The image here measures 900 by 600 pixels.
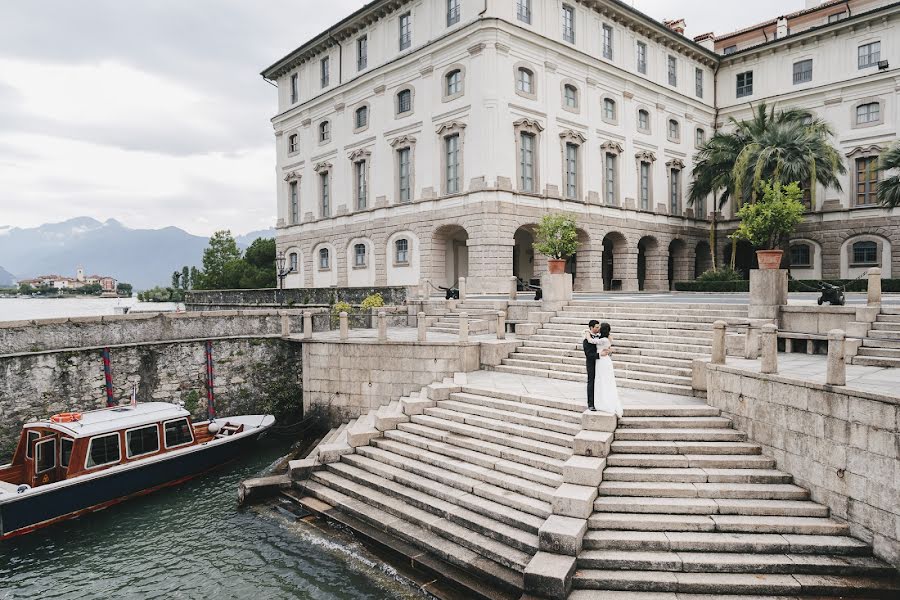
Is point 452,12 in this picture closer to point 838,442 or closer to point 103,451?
point 103,451

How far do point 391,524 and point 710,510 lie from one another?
5.40 metres

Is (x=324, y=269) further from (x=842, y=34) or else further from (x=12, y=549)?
(x=842, y=34)

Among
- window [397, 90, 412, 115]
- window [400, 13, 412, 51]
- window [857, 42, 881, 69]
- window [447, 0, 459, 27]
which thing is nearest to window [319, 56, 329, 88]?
window [400, 13, 412, 51]

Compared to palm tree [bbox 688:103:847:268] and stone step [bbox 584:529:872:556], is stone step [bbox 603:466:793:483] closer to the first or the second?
stone step [bbox 584:529:872:556]

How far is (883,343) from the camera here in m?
10.9

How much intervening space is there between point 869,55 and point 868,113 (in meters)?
3.42

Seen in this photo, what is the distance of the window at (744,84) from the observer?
3662cm

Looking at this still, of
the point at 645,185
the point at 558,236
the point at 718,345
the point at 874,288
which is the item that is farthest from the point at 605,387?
the point at 645,185

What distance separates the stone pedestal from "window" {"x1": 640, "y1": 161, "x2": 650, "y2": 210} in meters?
21.2

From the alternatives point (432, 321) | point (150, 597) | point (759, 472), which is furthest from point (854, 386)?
point (432, 321)

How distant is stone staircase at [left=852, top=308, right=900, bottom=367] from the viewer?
10367 millimetres

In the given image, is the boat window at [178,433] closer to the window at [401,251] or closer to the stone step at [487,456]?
the stone step at [487,456]

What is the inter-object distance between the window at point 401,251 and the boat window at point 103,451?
19176mm

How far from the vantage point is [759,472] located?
28.6 ft
